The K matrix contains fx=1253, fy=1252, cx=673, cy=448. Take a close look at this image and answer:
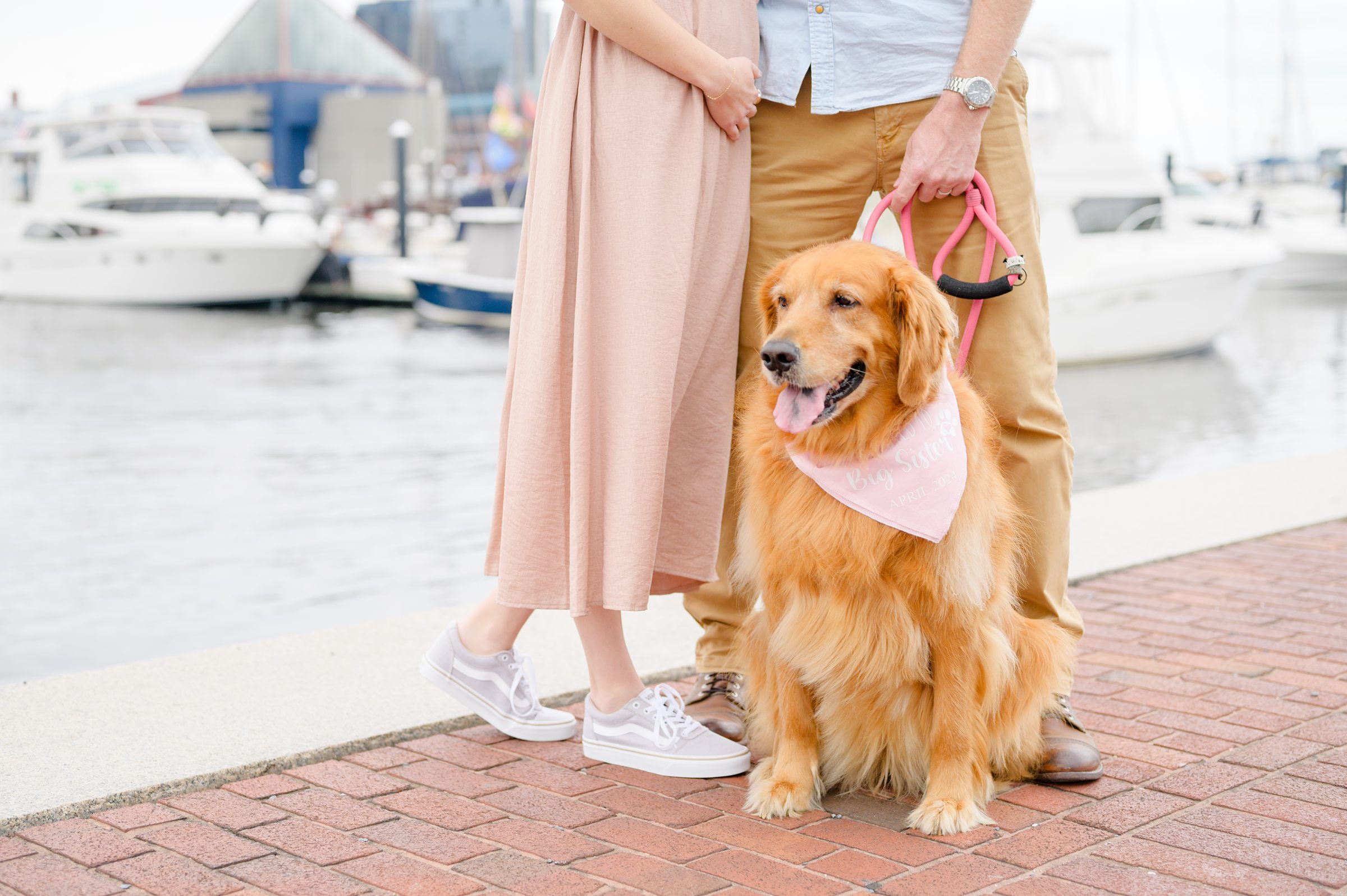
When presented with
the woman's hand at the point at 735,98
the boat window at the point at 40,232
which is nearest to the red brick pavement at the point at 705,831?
the woman's hand at the point at 735,98

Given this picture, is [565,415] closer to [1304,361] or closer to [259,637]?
[259,637]

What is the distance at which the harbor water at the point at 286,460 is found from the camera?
4836 mm

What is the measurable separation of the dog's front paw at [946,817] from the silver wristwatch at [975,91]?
1.36m

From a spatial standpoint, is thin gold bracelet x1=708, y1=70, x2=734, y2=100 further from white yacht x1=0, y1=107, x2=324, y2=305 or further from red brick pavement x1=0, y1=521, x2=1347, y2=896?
white yacht x1=0, y1=107, x2=324, y2=305

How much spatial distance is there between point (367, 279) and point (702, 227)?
2442 cm

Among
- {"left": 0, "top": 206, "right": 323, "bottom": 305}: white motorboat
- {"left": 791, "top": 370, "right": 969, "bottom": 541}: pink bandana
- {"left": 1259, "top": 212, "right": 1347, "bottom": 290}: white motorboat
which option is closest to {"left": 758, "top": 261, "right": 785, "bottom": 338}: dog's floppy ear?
{"left": 791, "top": 370, "right": 969, "bottom": 541}: pink bandana

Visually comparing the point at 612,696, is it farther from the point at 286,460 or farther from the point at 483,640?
the point at 286,460

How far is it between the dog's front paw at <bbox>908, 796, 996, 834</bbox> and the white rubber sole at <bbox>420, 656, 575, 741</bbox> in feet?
2.83

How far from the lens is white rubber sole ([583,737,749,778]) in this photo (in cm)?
260

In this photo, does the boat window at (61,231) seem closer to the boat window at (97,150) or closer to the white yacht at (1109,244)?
the boat window at (97,150)

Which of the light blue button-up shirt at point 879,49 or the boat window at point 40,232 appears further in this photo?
the boat window at point 40,232

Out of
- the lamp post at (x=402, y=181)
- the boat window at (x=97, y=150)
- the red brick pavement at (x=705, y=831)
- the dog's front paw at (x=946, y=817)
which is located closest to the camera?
the red brick pavement at (x=705, y=831)

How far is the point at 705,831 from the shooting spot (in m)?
2.31

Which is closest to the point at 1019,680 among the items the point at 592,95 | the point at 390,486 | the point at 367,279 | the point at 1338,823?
the point at 1338,823
